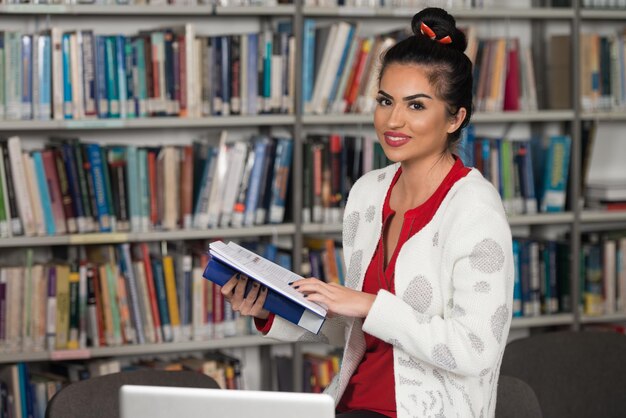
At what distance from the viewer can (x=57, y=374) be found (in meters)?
3.65

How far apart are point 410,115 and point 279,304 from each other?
19.7 inches

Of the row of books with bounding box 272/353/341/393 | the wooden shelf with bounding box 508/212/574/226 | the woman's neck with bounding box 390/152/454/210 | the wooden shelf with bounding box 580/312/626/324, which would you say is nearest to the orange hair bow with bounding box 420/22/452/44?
the woman's neck with bounding box 390/152/454/210

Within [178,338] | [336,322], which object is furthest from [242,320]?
[336,322]

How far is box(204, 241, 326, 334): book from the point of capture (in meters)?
1.88

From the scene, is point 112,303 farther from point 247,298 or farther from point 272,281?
point 272,281

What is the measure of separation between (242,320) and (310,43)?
107 cm

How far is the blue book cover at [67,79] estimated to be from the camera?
3363mm

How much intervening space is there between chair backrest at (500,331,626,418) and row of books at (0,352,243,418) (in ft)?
3.80

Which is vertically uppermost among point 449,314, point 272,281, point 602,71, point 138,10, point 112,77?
point 138,10

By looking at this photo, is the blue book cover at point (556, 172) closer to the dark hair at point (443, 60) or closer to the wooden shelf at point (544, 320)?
the wooden shelf at point (544, 320)

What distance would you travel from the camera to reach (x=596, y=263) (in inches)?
160

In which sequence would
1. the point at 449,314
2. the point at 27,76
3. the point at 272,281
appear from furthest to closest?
the point at 27,76 < the point at 449,314 < the point at 272,281

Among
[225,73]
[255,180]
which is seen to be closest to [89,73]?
[225,73]

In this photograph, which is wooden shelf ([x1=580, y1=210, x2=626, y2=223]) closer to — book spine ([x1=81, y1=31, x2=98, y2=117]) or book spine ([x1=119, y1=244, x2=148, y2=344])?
book spine ([x1=119, y1=244, x2=148, y2=344])
